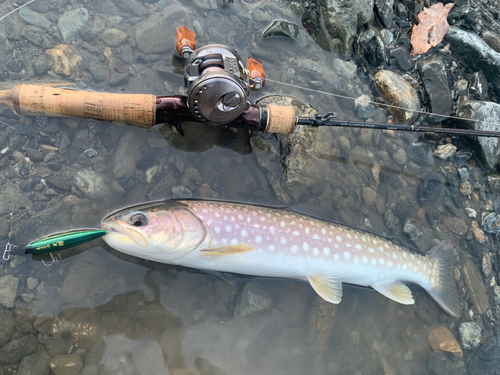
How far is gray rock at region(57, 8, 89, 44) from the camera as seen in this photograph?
3635 mm

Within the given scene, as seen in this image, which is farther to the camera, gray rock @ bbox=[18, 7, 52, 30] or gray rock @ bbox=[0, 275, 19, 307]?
gray rock @ bbox=[18, 7, 52, 30]

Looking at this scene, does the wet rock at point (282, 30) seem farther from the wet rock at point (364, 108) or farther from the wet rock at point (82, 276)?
the wet rock at point (82, 276)

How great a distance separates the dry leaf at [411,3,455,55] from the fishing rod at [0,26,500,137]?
2.43 metres

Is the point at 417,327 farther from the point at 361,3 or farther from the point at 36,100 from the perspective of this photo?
the point at 36,100

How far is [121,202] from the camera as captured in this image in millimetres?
3373

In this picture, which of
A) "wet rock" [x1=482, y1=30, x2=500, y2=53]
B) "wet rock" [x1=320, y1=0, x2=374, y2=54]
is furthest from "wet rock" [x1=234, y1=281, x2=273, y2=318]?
"wet rock" [x1=482, y1=30, x2=500, y2=53]

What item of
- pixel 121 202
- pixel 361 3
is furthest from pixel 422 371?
pixel 361 3

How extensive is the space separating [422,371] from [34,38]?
5998mm

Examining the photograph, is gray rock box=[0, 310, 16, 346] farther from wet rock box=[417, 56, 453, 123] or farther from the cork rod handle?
wet rock box=[417, 56, 453, 123]

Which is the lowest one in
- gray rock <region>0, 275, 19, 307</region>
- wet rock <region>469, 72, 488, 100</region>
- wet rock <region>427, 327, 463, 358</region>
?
wet rock <region>427, 327, 463, 358</region>

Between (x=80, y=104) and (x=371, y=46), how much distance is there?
3644mm

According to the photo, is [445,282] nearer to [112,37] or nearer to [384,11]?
[384,11]

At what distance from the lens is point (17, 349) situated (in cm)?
285

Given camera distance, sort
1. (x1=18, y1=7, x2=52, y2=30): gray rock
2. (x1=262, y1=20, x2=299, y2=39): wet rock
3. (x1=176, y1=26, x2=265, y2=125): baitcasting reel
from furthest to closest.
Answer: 1. (x1=262, y1=20, x2=299, y2=39): wet rock
2. (x1=18, y1=7, x2=52, y2=30): gray rock
3. (x1=176, y1=26, x2=265, y2=125): baitcasting reel
